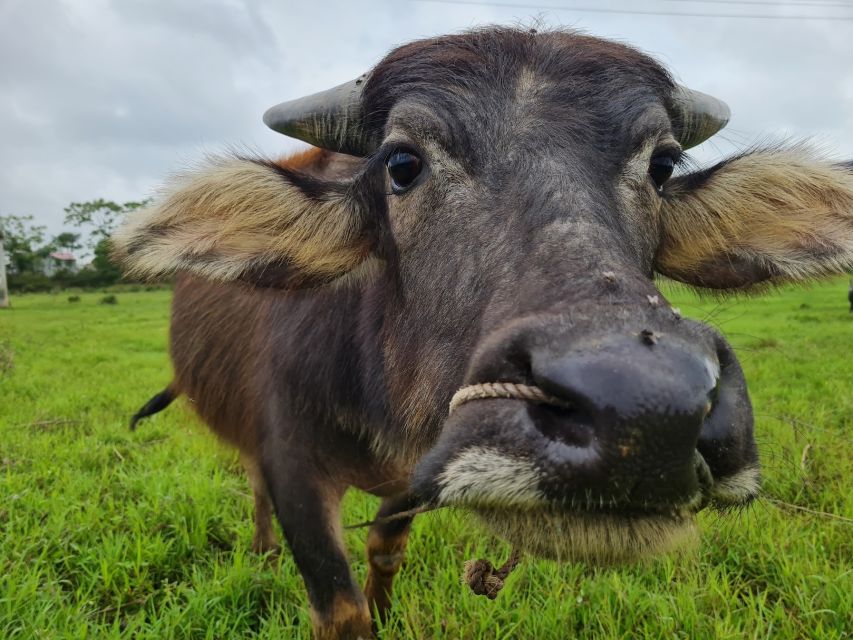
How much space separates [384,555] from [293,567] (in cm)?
62

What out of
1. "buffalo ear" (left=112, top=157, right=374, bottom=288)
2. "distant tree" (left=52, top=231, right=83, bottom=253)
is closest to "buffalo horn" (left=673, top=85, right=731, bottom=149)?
"buffalo ear" (left=112, top=157, right=374, bottom=288)

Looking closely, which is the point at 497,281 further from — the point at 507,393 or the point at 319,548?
the point at 319,548

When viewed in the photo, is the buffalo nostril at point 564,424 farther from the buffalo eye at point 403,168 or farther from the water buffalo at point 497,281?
the buffalo eye at point 403,168

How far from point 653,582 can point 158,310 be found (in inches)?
829

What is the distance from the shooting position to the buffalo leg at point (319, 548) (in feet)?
8.27

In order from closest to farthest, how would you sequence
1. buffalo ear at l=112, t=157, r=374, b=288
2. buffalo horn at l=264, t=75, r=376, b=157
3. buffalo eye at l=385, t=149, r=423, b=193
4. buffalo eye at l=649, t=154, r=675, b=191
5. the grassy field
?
buffalo eye at l=385, t=149, r=423, b=193
buffalo eye at l=649, t=154, r=675, b=191
buffalo ear at l=112, t=157, r=374, b=288
buffalo horn at l=264, t=75, r=376, b=157
the grassy field

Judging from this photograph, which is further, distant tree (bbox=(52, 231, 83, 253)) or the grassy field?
distant tree (bbox=(52, 231, 83, 253))

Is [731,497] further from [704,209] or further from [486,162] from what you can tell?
[704,209]

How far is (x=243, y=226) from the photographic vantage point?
233cm

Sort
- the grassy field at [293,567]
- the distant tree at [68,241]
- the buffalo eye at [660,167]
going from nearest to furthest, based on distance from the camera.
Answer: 1. the buffalo eye at [660,167]
2. the grassy field at [293,567]
3. the distant tree at [68,241]

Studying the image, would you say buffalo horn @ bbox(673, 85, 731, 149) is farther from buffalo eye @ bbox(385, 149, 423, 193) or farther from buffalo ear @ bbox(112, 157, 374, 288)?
buffalo ear @ bbox(112, 157, 374, 288)

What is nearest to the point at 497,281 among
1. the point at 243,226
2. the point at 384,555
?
the point at 243,226

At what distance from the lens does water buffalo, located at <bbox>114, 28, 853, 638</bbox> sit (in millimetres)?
1147

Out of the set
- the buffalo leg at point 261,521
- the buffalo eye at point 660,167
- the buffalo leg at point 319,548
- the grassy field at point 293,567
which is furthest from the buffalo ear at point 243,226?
the buffalo leg at point 261,521
